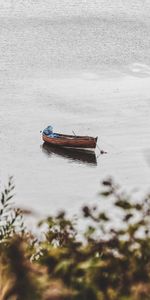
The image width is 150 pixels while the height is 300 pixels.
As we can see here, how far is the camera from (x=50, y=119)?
2371 inches

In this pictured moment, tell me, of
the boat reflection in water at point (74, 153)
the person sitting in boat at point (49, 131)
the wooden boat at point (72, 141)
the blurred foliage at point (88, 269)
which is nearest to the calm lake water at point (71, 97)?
the boat reflection in water at point (74, 153)

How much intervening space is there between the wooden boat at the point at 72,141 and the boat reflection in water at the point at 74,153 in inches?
24.4

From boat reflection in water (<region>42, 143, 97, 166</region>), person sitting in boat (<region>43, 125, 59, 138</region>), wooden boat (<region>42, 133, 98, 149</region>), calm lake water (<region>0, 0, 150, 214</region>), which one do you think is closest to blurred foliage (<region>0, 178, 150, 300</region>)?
calm lake water (<region>0, 0, 150, 214</region>)

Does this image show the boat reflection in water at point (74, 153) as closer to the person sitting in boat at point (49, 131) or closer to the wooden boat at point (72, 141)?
the wooden boat at point (72, 141)

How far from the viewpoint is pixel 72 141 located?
A: 5497 centimetres

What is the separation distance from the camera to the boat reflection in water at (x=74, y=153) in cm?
5538

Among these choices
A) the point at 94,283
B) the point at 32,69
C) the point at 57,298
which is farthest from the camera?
the point at 32,69

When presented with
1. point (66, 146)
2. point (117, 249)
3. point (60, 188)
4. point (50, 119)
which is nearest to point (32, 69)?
point (50, 119)

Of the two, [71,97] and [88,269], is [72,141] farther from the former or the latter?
[88,269]

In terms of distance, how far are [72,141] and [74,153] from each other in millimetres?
2198

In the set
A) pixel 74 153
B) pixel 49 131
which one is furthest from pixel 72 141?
pixel 49 131

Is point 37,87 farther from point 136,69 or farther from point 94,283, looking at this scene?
point 94,283

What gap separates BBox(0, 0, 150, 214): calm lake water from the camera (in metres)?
49.4

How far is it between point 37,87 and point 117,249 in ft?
210
